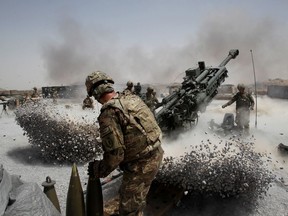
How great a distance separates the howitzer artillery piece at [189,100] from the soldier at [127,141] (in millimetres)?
3124

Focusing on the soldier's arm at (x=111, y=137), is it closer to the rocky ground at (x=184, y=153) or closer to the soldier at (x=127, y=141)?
the soldier at (x=127, y=141)

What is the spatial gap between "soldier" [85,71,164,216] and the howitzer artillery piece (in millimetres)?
3124

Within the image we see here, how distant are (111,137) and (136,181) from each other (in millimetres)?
592

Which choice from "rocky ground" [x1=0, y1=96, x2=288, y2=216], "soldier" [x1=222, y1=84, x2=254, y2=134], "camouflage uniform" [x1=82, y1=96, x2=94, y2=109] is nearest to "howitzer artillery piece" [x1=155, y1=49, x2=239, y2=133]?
"rocky ground" [x1=0, y1=96, x2=288, y2=216]

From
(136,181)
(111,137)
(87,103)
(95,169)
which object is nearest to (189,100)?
(87,103)

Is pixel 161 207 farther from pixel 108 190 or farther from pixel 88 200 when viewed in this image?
pixel 88 200

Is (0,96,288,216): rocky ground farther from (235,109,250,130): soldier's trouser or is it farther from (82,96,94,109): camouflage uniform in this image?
(82,96,94,109): camouflage uniform

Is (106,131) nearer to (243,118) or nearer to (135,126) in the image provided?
(135,126)

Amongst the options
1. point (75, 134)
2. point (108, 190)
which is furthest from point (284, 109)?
point (108, 190)

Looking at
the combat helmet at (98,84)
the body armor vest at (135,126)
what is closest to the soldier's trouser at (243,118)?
the body armor vest at (135,126)

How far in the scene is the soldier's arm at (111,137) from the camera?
8.97 ft

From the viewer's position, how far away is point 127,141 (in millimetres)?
2877

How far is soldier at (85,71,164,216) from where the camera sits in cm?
277

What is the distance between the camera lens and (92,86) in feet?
9.64
